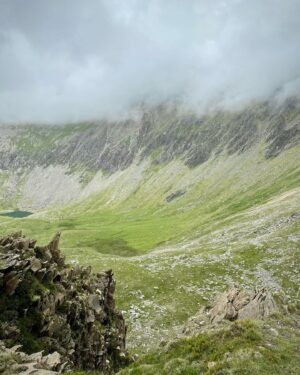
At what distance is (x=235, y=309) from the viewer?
39.0 metres

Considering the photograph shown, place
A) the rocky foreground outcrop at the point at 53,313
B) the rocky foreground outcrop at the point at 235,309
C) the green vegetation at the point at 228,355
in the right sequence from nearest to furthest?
the green vegetation at the point at 228,355, the rocky foreground outcrop at the point at 53,313, the rocky foreground outcrop at the point at 235,309

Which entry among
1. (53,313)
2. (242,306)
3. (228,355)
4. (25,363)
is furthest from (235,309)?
(25,363)

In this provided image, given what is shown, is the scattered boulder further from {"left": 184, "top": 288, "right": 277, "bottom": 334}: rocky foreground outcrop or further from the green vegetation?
the green vegetation

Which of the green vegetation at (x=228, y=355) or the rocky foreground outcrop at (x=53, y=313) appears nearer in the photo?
the green vegetation at (x=228, y=355)

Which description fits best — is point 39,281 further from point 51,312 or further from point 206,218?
point 206,218

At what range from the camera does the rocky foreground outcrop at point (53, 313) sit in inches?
1094

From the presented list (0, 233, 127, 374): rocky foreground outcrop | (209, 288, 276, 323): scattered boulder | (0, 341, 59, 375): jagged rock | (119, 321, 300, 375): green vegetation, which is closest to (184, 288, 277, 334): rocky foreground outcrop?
(209, 288, 276, 323): scattered boulder

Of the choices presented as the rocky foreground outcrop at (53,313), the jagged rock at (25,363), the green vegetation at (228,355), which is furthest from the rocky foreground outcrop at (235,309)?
the jagged rock at (25,363)

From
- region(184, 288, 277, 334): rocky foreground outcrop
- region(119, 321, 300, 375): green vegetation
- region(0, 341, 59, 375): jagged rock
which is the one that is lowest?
region(184, 288, 277, 334): rocky foreground outcrop

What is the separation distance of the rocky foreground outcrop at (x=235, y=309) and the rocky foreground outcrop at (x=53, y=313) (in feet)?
24.4

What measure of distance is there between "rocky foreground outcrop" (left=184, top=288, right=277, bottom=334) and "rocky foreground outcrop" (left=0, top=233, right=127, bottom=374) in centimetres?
745

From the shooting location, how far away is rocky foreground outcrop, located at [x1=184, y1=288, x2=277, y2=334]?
36.8m

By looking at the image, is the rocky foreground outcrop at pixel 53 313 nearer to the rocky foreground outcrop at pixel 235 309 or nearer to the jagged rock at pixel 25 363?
the jagged rock at pixel 25 363

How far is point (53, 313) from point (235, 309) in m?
16.9
